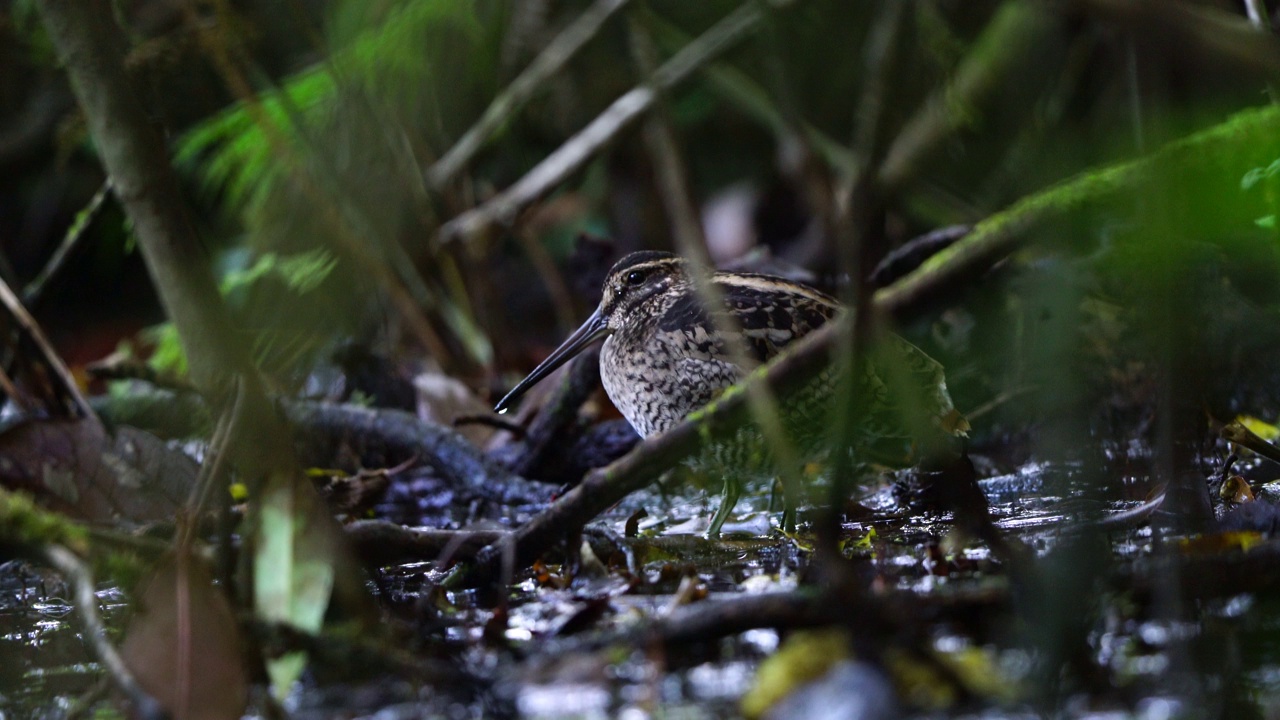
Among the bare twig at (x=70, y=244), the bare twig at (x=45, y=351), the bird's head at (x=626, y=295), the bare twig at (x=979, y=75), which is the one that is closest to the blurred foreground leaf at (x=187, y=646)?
the bare twig at (x=45, y=351)

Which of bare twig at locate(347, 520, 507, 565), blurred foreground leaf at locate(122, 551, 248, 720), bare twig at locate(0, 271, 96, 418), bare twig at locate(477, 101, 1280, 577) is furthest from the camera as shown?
bare twig at locate(0, 271, 96, 418)

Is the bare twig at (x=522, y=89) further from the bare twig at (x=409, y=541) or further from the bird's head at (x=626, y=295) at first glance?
the bare twig at (x=409, y=541)

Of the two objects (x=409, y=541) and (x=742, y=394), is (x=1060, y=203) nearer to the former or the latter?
(x=742, y=394)

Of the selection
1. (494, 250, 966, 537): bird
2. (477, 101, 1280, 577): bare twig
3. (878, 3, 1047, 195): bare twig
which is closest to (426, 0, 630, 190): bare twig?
(878, 3, 1047, 195): bare twig

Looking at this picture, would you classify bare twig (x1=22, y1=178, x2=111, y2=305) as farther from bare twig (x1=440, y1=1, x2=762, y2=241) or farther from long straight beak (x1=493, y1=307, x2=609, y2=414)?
bare twig (x1=440, y1=1, x2=762, y2=241)

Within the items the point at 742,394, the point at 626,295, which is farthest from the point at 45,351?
the point at 742,394

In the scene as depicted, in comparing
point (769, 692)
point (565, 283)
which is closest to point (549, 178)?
point (565, 283)

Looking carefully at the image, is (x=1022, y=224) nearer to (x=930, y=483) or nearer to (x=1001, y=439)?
(x=930, y=483)
